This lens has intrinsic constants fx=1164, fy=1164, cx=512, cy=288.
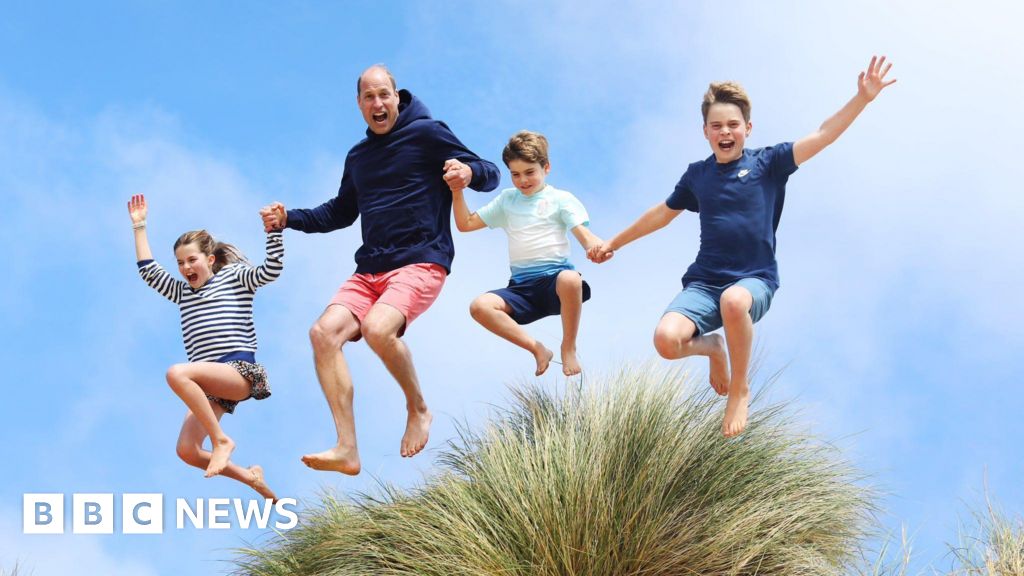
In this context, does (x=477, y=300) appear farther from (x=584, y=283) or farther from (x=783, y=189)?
(x=783, y=189)

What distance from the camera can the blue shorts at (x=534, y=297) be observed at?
743cm

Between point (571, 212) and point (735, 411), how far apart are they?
5.67ft

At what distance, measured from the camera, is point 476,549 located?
6312mm

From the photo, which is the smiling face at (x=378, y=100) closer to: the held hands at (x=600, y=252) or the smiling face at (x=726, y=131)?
the held hands at (x=600, y=252)

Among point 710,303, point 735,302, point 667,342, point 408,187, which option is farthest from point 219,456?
point 735,302

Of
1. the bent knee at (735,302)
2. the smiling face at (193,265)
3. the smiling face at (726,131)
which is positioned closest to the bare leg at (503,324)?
the bent knee at (735,302)

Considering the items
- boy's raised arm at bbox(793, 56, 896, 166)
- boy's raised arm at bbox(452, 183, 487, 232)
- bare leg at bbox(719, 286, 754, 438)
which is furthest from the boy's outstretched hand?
boy's raised arm at bbox(452, 183, 487, 232)

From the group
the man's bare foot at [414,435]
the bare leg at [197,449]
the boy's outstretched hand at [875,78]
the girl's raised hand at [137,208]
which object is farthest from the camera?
the girl's raised hand at [137,208]

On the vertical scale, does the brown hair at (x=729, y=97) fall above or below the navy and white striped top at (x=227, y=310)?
above

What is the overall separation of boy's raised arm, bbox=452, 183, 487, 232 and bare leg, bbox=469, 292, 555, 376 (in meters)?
0.48

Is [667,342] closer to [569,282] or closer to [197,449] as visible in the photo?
[569,282]

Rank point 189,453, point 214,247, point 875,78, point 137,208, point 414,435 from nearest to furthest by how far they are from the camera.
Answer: point 875,78 → point 414,435 → point 189,453 → point 214,247 → point 137,208

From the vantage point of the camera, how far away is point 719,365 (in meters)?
6.94

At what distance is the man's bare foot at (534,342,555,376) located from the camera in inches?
297
